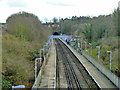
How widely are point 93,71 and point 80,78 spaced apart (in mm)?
3110

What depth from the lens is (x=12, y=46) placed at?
21594 mm

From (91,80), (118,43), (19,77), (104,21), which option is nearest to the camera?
(19,77)

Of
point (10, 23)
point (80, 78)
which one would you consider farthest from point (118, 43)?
point (10, 23)

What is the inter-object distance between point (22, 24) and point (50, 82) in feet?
50.5

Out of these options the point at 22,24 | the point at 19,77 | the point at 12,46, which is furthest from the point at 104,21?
the point at 19,77

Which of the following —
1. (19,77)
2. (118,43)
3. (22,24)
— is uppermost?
(22,24)

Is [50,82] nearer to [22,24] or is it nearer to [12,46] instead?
[12,46]

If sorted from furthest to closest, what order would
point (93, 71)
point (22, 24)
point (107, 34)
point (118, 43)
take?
1. point (107, 34)
2. point (22, 24)
3. point (118, 43)
4. point (93, 71)

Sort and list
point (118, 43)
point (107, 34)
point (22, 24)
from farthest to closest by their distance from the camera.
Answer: point (107, 34) → point (22, 24) → point (118, 43)

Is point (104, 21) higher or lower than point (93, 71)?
higher

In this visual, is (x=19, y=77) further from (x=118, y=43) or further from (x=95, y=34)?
(x=95, y=34)

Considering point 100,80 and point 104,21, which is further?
point 104,21

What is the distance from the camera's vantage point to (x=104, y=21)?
44.4 metres

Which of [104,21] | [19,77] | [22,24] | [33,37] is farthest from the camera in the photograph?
[104,21]
